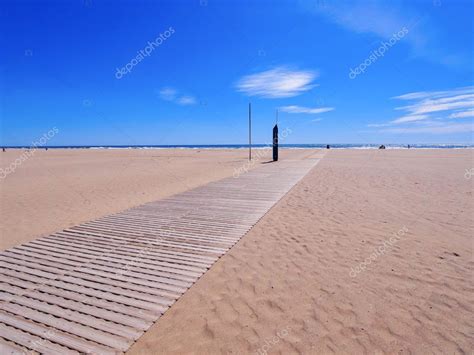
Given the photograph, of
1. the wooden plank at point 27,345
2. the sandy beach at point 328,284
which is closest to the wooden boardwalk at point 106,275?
the wooden plank at point 27,345

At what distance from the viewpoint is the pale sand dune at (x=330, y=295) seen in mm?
2992

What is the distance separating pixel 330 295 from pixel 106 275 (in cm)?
341

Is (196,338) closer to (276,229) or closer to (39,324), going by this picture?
(39,324)

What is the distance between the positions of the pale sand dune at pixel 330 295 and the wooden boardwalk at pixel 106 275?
0.34m

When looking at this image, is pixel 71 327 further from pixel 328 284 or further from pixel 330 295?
pixel 328 284

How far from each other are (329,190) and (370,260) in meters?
6.65

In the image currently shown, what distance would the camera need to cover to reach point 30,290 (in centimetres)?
382

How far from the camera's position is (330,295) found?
3818 millimetres

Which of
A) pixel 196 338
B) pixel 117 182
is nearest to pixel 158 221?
pixel 196 338

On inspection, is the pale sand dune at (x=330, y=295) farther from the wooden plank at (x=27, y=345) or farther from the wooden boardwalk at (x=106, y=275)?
the wooden plank at (x=27, y=345)

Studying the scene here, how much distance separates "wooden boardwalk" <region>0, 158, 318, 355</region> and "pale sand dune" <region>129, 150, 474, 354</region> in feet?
1.11

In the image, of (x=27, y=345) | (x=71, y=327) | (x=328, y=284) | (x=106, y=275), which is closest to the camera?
(x=27, y=345)

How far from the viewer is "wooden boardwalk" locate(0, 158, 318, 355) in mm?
2979

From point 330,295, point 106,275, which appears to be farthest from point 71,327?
point 330,295
